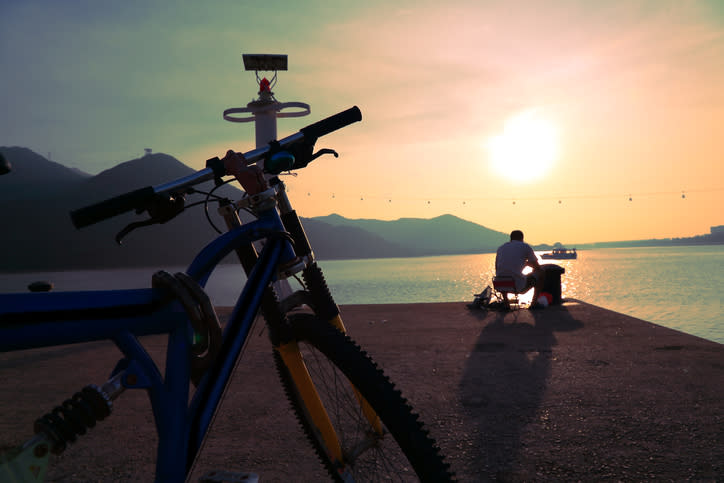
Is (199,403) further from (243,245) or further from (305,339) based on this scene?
(243,245)

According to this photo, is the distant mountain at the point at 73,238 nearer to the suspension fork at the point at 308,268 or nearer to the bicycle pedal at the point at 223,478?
the suspension fork at the point at 308,268

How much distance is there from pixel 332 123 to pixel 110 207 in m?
0.97

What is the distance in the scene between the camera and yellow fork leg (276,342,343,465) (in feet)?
6.52

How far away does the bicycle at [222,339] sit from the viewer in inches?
48.6

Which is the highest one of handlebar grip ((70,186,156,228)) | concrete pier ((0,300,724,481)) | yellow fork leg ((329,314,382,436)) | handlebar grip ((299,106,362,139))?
handlebar grip ((299,106,362,139))

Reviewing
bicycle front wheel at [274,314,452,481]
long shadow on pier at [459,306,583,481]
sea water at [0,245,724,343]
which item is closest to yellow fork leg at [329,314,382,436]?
bicycle front wheel at [274,314,452,481]

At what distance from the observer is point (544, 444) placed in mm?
3006

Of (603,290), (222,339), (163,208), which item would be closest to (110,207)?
(163,208)

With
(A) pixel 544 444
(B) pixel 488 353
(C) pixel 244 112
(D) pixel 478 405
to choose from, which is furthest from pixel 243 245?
(C) pixel 244 112

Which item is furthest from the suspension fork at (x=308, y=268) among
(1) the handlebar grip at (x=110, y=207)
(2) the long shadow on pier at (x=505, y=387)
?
(2) the long shadow on pier at (x=505, y=387)

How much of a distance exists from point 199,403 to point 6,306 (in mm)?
611

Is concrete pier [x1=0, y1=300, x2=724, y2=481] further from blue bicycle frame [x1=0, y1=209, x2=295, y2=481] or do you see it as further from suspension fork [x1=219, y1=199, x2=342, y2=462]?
blue bicycle frame [x1=0, y1=209, x2=295, y2=481]

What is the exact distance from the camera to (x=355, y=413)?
194cm

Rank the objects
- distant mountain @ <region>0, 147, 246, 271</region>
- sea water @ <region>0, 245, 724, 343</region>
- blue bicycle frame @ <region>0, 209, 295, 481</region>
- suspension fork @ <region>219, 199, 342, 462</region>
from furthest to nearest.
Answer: distant mountain @ <region>0, 147, 246, 271</region> → sea water @ <region>0, 245, 724, 343</region> → suspension fork @ <region>219, 199, 342, 462</region> → blue bicycle frame @ <region>0, 209, 295, 481</region>
